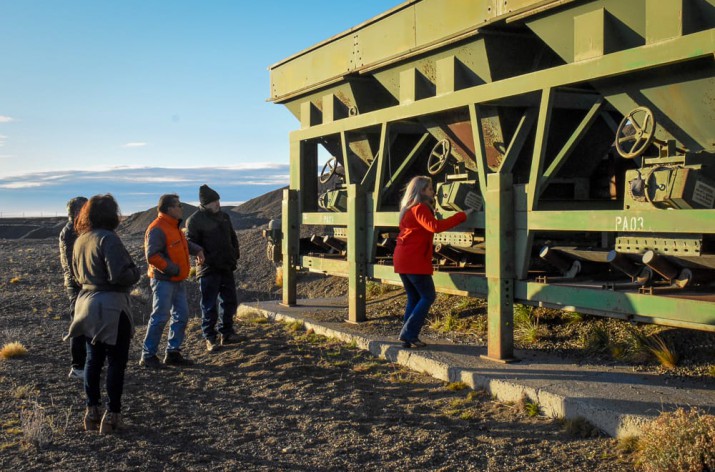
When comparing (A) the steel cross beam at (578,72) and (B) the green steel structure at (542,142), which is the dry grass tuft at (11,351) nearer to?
(B) the green steel structure at (542,142)

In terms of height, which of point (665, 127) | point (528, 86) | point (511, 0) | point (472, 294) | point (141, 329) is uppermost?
point (511, 0)

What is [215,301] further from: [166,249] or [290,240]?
[290,240]

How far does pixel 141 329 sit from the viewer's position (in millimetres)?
11047

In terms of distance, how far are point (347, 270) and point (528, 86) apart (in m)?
3.96

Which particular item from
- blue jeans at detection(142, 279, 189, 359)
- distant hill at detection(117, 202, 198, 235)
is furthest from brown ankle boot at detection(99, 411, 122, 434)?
distant hill at detection(117, 202, 198, 235)

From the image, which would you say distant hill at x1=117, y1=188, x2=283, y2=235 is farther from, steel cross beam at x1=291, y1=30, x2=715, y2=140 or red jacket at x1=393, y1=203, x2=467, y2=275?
red jacket at x1=393, y1=203, x2=467, y2=275

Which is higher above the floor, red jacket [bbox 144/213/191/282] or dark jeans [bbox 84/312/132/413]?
red jacket [bbox 144/213/191/282]

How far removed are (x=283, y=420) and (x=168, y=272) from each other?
2243mm

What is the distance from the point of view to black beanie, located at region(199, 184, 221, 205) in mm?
8234

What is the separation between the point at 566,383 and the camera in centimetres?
603

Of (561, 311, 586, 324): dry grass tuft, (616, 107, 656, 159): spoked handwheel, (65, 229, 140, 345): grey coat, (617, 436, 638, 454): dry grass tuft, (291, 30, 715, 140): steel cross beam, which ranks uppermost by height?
(291, 30, 715, 140): steel cross beam

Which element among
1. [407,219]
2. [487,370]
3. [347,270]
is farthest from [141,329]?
[487,370]

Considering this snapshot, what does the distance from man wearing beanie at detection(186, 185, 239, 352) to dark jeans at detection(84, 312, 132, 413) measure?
109 inches

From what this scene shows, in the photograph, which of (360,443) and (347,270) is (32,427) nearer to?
(360,443)
